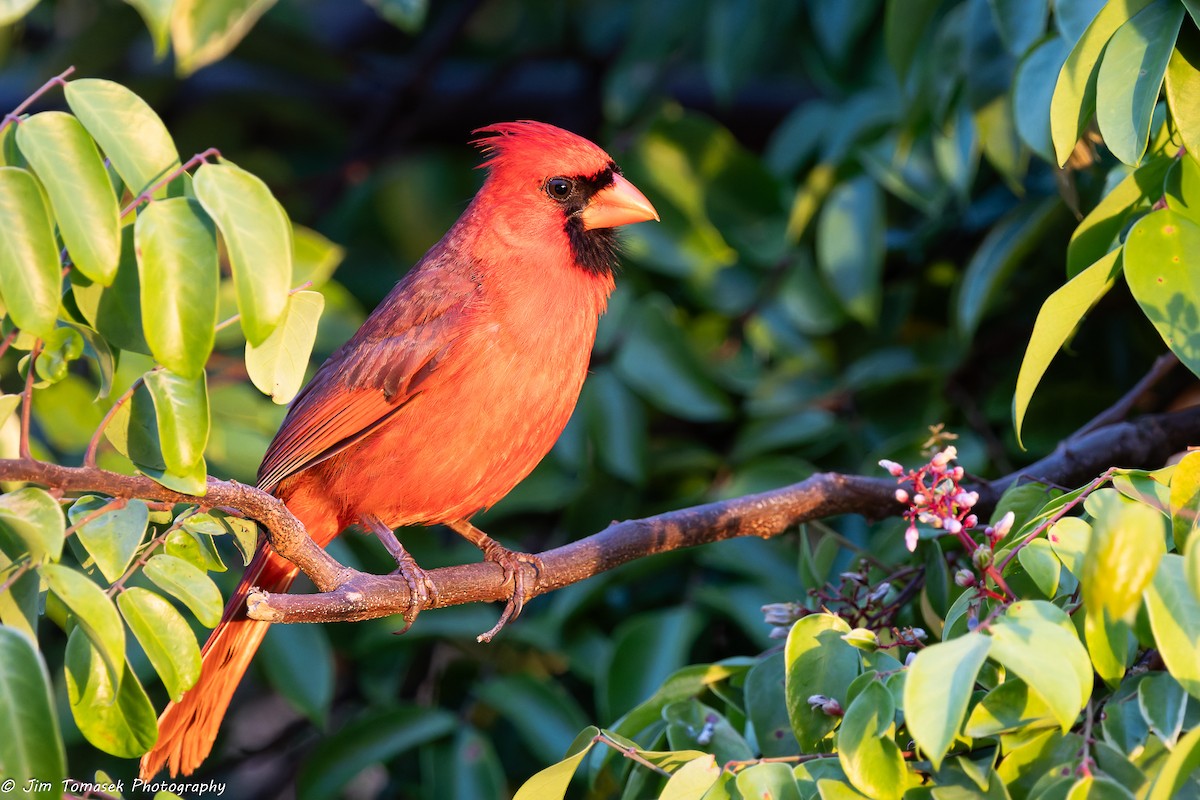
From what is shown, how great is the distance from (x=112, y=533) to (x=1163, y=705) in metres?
1.41

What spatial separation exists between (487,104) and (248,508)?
3276mm

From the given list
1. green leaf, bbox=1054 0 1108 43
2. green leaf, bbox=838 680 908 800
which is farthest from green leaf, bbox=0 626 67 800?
green leaf, bbox=1054 0 1108 43

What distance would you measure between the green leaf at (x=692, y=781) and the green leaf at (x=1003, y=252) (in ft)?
5.36

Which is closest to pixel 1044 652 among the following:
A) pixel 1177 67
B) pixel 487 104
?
pixel 1177 67

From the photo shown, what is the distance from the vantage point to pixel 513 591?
2674 millimetres

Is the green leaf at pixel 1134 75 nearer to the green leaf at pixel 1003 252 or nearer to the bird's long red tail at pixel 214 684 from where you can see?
the green leaf at pixel 1003 252

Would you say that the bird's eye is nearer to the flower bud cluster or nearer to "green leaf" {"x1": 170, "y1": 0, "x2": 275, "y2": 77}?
"green leaf" {"x1": 170, "y1": 0, "x2": 275, "y2": 77}

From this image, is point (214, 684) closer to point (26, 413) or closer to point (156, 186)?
point (26, 413)

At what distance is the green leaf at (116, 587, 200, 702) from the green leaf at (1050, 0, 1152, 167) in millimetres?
1469

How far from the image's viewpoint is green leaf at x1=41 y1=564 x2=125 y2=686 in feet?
4.94

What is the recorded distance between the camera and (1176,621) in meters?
1.34

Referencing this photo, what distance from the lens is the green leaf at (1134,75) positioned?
68.8 inches

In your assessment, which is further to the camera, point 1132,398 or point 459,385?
point 459,385

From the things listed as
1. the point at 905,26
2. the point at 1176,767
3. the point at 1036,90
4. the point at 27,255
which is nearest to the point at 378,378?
the point at 27,255
